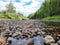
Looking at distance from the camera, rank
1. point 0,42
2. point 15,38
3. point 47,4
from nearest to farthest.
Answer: point 0,42 → point 15,38 → point 47,4

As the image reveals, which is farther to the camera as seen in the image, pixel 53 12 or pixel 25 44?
pixel 53 12

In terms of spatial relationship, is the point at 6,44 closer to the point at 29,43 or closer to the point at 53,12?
the point at 29,43

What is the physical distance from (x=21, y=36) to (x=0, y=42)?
1.61m

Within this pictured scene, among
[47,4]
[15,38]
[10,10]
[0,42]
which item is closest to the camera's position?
[0,42]

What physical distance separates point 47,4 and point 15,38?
227ft

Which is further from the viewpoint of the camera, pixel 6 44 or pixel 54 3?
pixel 54 3

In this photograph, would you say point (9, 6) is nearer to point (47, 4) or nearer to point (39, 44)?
point (47, 4)

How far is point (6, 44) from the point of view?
261 inches

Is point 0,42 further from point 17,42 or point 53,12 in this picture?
point 53,12

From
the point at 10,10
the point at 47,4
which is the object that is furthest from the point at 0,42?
the point at 10,10

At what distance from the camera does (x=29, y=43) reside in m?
6.66

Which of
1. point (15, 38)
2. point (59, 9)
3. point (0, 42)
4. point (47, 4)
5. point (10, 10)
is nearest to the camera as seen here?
point (0, 42)

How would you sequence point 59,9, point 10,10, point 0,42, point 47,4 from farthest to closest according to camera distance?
point 10,10 < point 47,4 < point 59,9 < point 0,42

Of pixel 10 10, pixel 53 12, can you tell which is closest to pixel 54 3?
pixel 53 12
